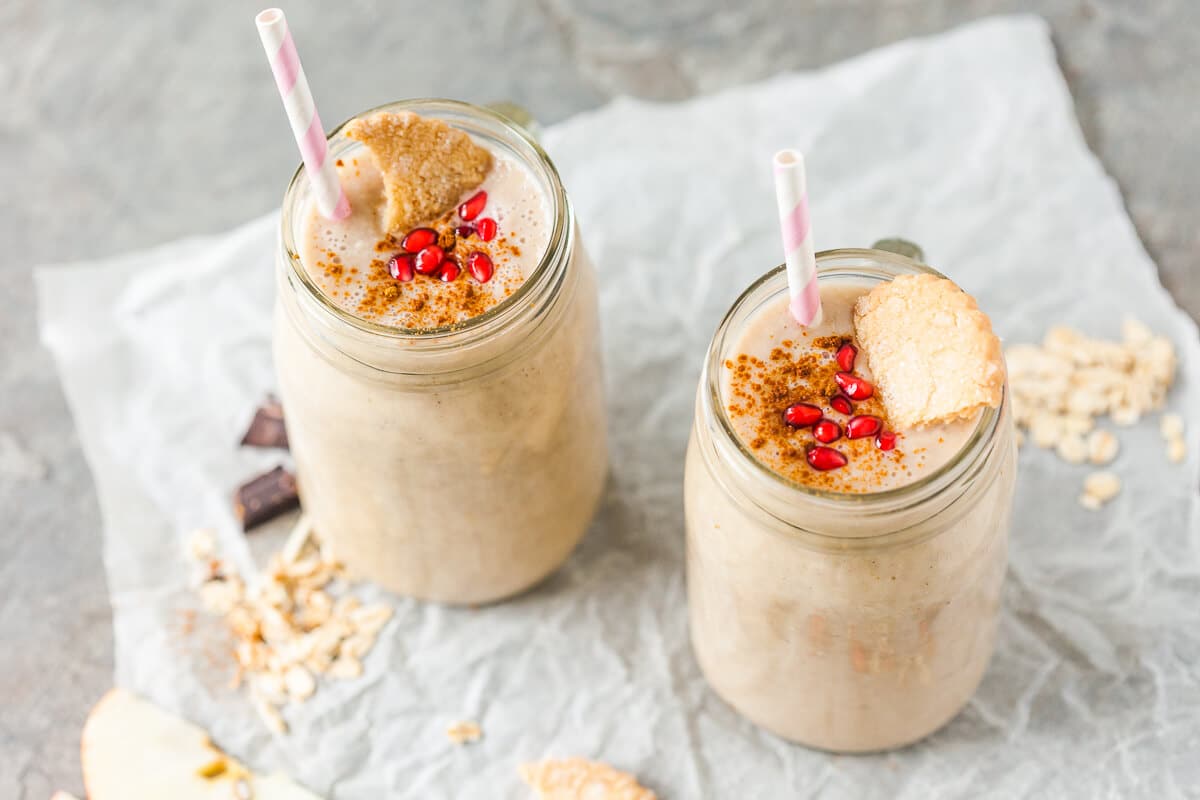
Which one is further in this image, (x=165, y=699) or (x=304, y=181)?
(x=165, y=699)

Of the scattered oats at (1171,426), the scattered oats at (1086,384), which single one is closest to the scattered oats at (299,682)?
the scattered oats at (1086,384)

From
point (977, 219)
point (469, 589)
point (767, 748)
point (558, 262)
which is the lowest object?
point (767, 748)

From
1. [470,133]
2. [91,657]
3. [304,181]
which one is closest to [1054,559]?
[470,133]

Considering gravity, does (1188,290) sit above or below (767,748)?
above

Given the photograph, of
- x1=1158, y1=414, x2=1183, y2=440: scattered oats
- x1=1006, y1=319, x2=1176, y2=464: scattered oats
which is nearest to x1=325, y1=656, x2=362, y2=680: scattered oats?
x1=1006, y1=319, x2=1176, y2=464: scattered oats

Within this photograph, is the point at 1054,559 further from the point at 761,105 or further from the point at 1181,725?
the point at 761,105

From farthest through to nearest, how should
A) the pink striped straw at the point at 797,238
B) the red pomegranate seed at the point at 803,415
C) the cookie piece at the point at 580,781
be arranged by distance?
the cookie piece at the point at 580,781 < the red pomegranate seed at the point at 803,415 < the pink striped straw at the point at 797,238

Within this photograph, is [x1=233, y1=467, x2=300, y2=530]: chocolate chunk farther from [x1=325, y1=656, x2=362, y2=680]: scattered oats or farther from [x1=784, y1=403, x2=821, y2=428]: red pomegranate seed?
[x1=784, y1=403, x2=821, y2=428]: red pomegranate seed

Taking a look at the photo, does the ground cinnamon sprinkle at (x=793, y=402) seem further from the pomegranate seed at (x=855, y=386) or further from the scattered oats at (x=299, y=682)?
the scattered oats at (x=299, y=682)
